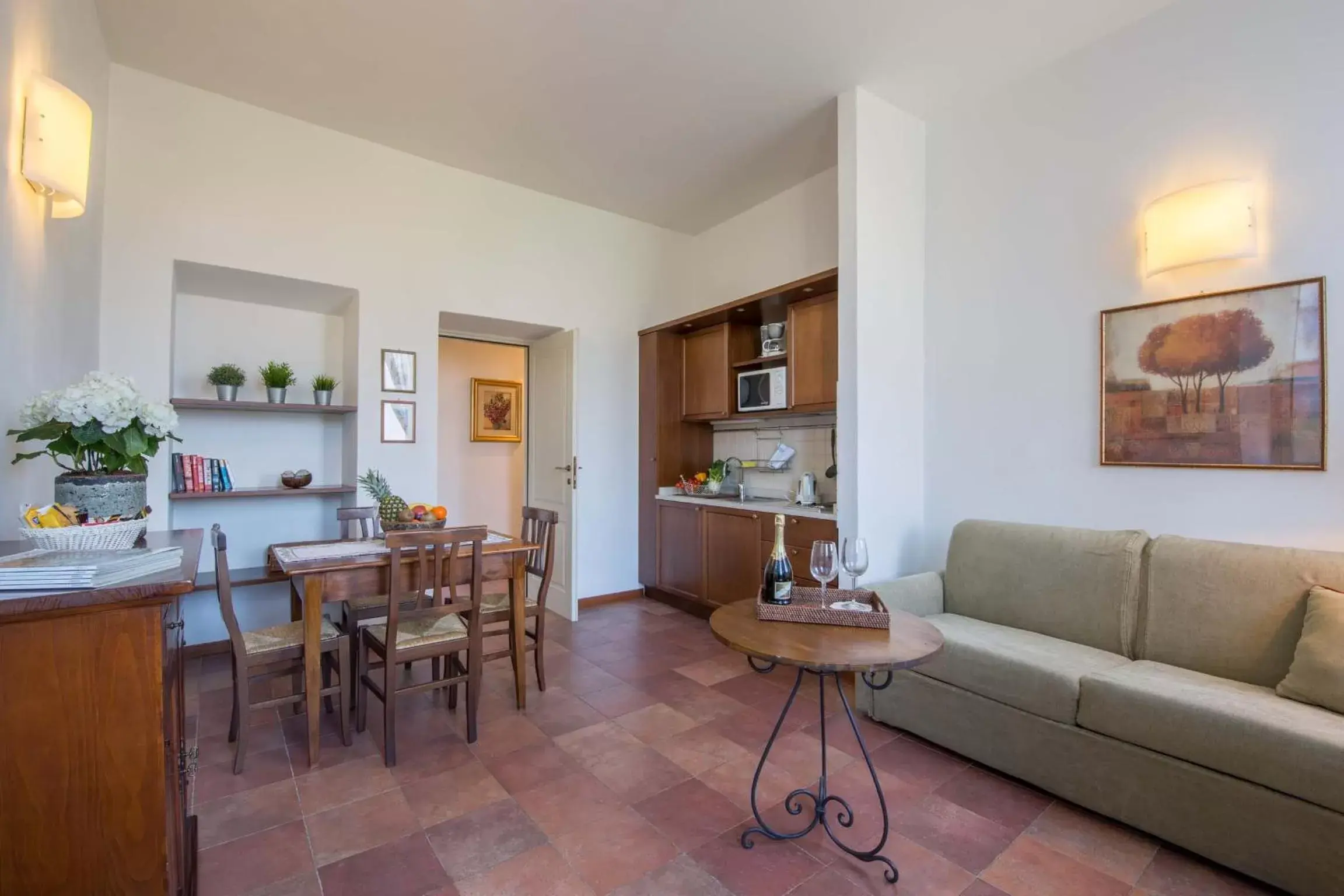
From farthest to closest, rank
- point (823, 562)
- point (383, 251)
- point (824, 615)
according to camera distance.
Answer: point (383, 251)
point (823, 562)
point (824, 615)

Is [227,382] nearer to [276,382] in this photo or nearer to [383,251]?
[276,382]

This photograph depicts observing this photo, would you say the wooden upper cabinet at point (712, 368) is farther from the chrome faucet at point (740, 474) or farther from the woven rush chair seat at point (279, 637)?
the woven rush chair seat at point (279, 637)

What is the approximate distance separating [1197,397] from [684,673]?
273 centimetres

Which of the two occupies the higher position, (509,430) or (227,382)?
(227,382)

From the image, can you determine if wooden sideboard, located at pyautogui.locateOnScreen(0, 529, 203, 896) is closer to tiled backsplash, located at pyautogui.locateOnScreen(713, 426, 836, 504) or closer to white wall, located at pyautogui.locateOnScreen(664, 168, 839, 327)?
tiled backsplash, located at pyautogui.locateOnScreen(713, 426, 836, 504)

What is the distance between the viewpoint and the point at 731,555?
4.21m

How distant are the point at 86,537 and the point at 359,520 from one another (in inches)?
85.8

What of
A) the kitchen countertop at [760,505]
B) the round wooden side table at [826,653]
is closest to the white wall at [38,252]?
the round wooden side table at [826,653]

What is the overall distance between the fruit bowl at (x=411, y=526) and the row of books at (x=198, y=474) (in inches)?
55.0

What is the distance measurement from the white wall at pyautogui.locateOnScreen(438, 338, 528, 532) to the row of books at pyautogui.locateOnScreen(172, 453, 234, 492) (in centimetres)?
238

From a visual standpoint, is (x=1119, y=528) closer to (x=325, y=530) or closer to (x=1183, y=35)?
(x=1183, y=35)

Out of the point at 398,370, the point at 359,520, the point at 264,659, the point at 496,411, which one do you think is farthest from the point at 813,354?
the point at 496,411

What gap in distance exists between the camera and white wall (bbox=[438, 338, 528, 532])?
6.06m

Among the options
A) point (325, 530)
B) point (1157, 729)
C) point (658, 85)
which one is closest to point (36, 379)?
point (325, 530)
